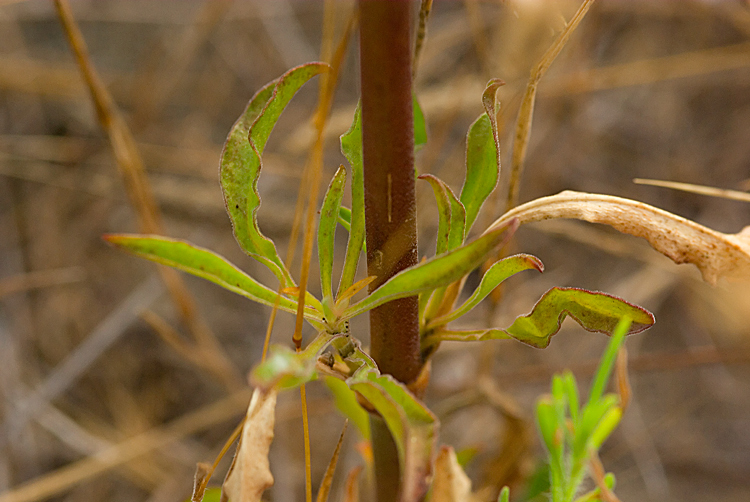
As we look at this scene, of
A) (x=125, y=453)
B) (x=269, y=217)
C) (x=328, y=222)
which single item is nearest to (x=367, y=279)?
(x=328, y=222)

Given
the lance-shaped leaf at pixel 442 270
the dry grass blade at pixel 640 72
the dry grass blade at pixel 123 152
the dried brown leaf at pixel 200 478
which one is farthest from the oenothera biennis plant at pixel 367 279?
the dry grass blade at pixel 640 72

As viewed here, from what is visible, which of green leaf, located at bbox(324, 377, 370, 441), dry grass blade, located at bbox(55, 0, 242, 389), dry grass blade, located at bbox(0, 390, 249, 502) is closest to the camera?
green leaf, located at bbox(324, 377, 370, 441)

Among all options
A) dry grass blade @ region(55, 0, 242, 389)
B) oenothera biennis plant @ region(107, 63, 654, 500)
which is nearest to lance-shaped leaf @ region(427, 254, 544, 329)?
oenothera biennis plant @ region(107, 63, 654, 500)

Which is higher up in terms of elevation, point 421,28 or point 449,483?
point 421,28

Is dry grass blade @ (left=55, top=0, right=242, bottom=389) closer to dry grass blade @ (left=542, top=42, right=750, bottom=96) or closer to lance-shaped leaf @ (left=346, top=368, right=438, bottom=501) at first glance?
lance-shaped leaf @ (left=346, top=368, right=438, bottom=501)

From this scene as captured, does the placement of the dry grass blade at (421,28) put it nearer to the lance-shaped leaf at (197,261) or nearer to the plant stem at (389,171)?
the plant stem at (389,171)

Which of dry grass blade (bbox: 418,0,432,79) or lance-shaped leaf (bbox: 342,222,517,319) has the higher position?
dry grass blade (bbox: 418,0,432,79)

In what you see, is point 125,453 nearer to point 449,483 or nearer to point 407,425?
point 449,483
